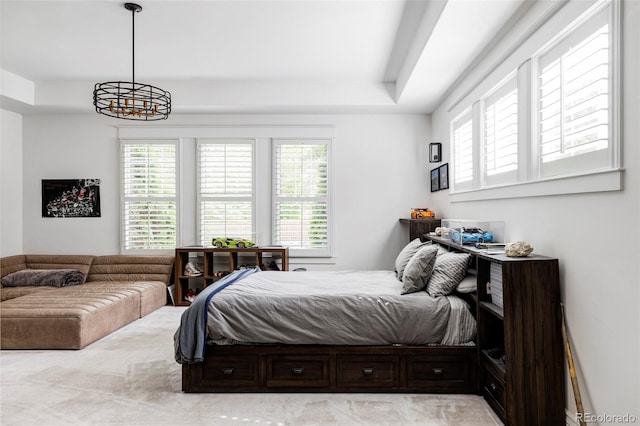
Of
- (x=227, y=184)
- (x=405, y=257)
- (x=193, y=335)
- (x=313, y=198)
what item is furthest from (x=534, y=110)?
(x=227, y=184)

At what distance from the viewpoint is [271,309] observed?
2846 millimetres

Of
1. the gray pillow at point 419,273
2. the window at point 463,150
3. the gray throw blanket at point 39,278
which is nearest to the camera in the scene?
the gray pillow at point 419,273

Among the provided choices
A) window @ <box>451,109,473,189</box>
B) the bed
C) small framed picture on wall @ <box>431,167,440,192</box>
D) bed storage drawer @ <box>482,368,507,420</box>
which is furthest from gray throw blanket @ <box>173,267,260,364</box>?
small framed picture on wall @ <box>431,167,440,192</box>

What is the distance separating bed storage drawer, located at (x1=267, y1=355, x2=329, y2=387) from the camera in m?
2.81

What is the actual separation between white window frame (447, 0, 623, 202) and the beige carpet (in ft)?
4.79

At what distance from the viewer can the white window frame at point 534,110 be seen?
1854mm

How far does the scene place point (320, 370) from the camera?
2812 mm

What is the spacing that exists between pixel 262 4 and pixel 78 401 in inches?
124

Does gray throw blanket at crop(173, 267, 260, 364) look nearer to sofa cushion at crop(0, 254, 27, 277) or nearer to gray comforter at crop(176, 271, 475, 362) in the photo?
gray comforter at crop(176, 271, 475, 362)

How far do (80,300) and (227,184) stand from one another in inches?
92.5

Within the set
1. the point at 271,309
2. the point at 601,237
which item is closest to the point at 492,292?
the point at 601,237

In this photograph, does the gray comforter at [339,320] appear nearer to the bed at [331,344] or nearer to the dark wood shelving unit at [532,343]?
the bed at [331,344]

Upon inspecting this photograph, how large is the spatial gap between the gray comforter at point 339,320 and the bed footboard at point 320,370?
66 mm

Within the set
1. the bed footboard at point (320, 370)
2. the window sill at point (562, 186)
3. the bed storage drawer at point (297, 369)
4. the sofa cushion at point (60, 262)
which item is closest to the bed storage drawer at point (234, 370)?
the bed footboard at point (320, 370)
